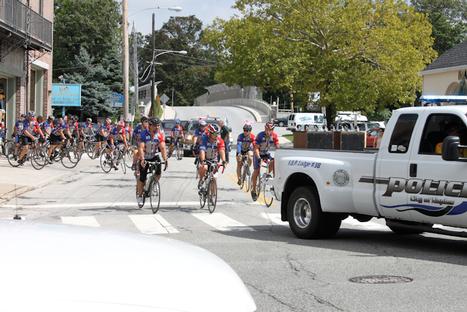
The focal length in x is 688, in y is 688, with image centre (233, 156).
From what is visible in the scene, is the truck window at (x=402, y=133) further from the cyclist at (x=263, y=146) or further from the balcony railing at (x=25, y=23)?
the balcony railing at (x=25, y=23)

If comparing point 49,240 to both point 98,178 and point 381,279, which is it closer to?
point 381,279

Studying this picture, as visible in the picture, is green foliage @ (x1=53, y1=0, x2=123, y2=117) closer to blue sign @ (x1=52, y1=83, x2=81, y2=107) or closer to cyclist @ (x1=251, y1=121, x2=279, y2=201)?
blue sign @ (x1=52, y1=83, x2=81, y2=107)

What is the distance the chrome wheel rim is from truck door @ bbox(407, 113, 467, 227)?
1.85 m

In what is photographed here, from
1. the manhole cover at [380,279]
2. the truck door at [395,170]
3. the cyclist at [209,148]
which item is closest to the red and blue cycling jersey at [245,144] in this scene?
the cyclist at [209,148]

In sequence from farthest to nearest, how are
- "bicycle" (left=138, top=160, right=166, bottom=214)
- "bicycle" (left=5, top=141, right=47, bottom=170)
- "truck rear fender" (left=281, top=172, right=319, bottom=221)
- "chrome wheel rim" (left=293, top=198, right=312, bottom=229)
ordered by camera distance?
"bicycle" (left=5, top=141, right=47, bottom=170) → "bicycle" (left=138, top=160, right=166, bottom=214) → "truck rear fender" (left=281, top=172, right=319, bottom=221) → "chrome wheel rim" (left=293, top=198, right=312, bottom=229)

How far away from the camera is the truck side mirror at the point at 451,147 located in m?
8.62

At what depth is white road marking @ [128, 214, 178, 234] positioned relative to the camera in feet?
38.1

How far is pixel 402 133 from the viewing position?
9.57m

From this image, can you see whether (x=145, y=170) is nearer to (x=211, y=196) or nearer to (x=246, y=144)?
(x=211, y=196)

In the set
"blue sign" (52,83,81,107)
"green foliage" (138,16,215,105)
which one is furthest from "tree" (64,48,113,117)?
"green foliage" (138,16,215,105)

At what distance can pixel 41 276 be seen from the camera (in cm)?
227

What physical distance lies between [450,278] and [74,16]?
61184mm

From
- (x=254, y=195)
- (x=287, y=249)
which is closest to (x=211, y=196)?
(x=254, y=195)

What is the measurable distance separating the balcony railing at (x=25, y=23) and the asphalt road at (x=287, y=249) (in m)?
10.1
